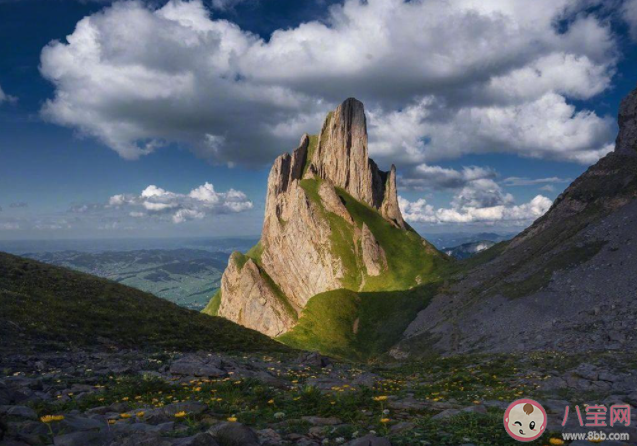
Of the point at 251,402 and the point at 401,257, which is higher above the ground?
the point at 401,257

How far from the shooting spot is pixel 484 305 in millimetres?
78000

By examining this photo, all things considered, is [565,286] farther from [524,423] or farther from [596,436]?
[524,423]

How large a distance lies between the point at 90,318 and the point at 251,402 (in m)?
25.8

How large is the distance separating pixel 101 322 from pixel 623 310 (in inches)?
2238

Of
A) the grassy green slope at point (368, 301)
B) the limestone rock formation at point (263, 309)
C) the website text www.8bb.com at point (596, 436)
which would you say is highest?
the website text www.8bb.com at point (596, 436)

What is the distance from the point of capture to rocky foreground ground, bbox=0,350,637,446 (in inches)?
309

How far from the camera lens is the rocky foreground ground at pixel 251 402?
25.7 ft

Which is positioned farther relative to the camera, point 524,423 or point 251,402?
point 251,402

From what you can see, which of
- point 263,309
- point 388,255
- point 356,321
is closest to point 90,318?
point 356,321

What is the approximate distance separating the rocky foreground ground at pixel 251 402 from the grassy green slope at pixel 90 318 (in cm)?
494

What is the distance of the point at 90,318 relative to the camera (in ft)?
104

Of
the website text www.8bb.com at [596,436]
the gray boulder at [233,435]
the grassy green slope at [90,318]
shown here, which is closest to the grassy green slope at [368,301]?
the grassy green slope at [90,318]

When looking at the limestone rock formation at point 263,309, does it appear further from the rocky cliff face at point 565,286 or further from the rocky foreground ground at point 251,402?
the rocky foreground ground at point 251,402

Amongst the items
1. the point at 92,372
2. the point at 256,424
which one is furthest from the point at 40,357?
the point at 256,424
